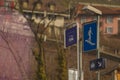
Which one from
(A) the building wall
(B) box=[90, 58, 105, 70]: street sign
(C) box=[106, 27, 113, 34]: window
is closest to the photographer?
(B) box=[90, 58, 105, 70]: street sign

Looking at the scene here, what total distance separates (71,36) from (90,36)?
49cm

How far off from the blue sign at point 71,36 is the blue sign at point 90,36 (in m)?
0.26

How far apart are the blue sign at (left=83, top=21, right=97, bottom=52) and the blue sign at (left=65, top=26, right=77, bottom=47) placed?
0.26m

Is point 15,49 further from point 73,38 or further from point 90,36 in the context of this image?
point 90,36

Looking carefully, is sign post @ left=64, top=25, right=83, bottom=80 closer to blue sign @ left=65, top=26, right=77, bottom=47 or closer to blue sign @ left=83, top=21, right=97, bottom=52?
blue sign @ left=65, top=26, right=77, bottom=47

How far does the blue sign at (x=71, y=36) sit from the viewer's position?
10.5 metres

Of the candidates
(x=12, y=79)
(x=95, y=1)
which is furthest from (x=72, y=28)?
(x=95, y=1)

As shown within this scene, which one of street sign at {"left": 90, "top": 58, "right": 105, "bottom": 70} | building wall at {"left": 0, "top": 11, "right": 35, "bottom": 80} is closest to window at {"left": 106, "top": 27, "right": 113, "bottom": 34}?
building wall at {"left": 0, "top": 11, "right": 35, "bottom": 80}

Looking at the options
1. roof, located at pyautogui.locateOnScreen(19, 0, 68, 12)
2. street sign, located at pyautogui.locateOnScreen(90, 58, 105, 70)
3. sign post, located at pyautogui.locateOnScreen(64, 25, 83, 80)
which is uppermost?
roof, located at pyautogui.locateOnScreen(19, 0, 68, 12)

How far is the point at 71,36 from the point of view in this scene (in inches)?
417

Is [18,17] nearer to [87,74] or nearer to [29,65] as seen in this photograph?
[29,65]

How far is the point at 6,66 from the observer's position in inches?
1104

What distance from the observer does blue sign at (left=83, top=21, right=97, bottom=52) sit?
1034 centimetres

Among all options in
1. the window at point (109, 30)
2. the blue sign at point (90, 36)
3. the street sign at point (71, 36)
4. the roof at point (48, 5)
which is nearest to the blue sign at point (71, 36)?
the street sign at point (71, 36)
